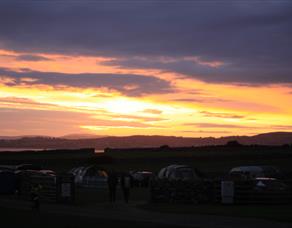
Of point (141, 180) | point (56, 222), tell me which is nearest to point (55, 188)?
point (56, 222)

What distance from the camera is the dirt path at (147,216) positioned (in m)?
24.7

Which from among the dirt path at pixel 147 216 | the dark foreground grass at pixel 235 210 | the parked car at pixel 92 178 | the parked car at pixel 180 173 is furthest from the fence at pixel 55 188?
the parked car at pixel 92 178

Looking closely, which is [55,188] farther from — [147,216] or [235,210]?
[235,210]

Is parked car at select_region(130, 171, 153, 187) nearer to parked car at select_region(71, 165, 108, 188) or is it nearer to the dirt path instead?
parked car at select_region(71, 165, 108, 188)

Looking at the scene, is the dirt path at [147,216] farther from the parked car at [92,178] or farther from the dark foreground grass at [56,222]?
the parked car at [92,178]

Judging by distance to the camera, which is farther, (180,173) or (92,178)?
(92,178)

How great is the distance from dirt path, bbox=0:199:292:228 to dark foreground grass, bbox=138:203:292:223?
37.9 inches

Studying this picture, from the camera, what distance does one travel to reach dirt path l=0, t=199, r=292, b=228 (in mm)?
24703

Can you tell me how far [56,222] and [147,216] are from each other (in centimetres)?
469

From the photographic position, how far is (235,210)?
102ft

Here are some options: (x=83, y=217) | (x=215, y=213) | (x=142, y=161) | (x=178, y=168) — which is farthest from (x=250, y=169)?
(x=142, y=161)

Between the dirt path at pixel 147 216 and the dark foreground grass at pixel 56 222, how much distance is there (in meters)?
1.23

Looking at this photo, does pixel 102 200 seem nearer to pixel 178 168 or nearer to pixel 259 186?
pixel 178 168

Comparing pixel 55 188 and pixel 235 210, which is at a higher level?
pixel 55 188
